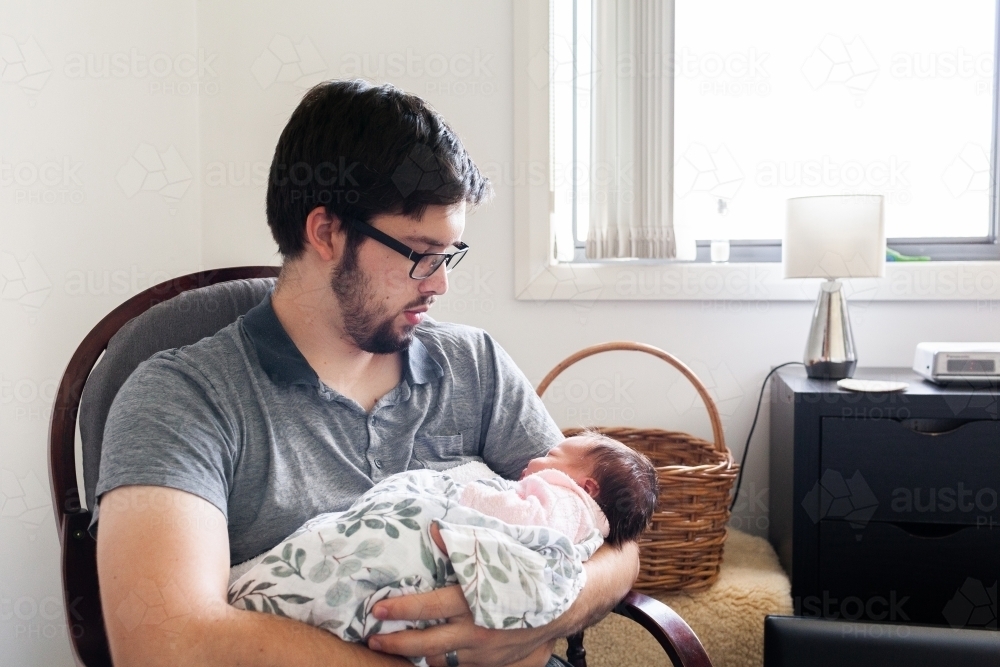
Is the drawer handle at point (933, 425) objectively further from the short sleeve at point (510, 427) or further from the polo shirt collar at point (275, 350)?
the polo shirt collar at point (275, 350)

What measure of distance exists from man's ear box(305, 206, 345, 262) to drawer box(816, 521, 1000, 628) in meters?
1.23

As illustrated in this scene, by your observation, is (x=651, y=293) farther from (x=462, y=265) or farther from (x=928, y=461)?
(x=928, y=461)

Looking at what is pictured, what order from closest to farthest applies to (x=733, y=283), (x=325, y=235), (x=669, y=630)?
(x=669, y=630), (x=325, y=235), (x=733, y=283)

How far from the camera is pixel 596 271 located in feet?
7.52

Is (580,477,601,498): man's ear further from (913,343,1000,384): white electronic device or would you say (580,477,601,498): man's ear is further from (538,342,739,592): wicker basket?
(913,343,1000,384): white electronic device

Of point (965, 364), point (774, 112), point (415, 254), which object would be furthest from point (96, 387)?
point (774, 112)

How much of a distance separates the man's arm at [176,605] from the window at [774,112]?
1.59 m

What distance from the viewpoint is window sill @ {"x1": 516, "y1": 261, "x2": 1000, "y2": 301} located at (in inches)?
85.9

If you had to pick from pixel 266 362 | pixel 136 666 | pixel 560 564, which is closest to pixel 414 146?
pixel 266 362

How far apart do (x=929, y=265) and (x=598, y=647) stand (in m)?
1.35

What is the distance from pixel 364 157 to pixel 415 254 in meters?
0.17

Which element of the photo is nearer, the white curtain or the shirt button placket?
the shirt button placket

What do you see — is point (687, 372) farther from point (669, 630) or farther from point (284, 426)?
point (284, 426)

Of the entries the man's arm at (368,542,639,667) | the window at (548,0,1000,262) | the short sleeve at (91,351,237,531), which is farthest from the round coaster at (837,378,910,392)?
the short sleeve at (91,351,237,531)
